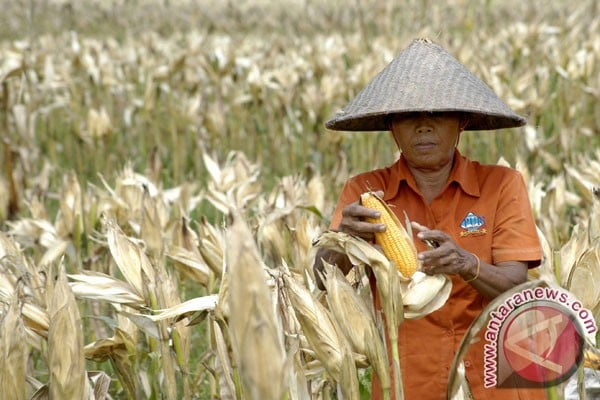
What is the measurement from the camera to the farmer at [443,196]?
190 centimetres

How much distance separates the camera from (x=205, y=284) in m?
2.63

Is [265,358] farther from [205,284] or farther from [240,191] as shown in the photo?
[240,191]

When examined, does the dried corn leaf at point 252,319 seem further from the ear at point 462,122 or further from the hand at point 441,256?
the ear at point 462,122

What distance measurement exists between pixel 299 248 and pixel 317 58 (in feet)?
14.6

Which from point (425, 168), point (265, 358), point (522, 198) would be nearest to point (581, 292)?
point (522, 198)

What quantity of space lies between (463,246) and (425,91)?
34 centimetres

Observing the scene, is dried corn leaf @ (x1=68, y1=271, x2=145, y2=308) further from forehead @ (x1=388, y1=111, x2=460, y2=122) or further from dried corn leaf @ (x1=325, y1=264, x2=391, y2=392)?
forehead @ (x1=388, y1=111, x2=460, y2=122)

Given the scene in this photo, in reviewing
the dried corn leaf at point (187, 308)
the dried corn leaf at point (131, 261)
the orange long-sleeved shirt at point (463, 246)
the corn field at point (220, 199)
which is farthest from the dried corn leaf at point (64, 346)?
the orange long-sleeved shirt at point (463, 246)

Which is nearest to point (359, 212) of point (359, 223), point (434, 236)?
point (359, 223)

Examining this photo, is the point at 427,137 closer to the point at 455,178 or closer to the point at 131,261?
the point at 455,178

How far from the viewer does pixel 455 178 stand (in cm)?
197

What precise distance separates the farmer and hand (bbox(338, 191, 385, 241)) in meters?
0.14

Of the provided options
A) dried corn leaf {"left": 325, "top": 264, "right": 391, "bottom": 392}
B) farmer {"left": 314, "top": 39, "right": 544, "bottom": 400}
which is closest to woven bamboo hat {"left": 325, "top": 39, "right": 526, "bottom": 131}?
farmer {"left": 314, "top": 39, "right": 544, "bottom": 400}

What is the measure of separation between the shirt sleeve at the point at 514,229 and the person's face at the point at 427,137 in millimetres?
154
